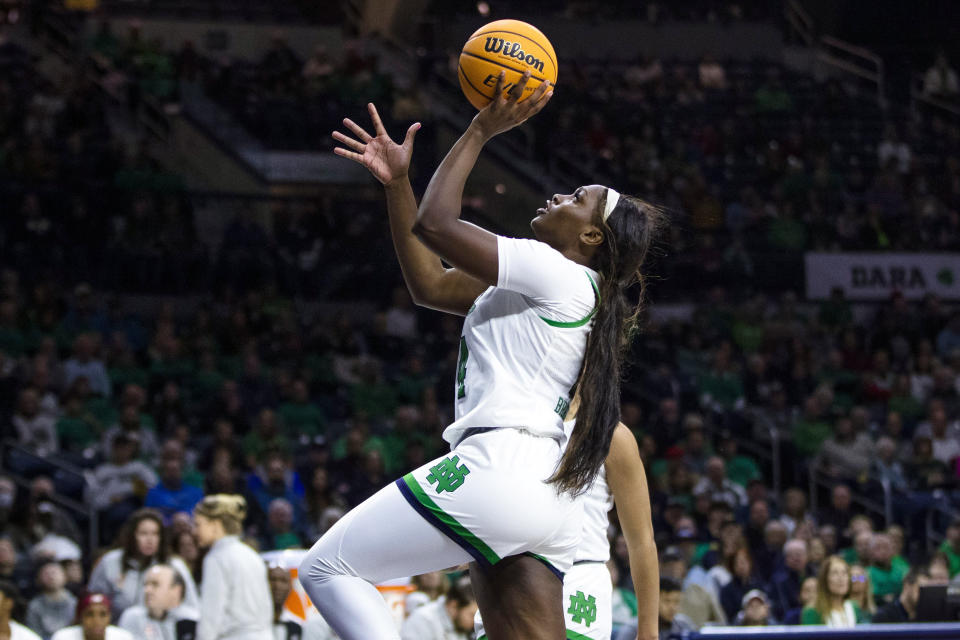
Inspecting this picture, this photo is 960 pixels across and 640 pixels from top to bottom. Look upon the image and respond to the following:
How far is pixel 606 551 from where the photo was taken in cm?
479

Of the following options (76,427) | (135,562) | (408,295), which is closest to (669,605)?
(135,562)

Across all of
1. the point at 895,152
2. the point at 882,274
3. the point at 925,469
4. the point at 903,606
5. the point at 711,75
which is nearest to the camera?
the point at 903,606

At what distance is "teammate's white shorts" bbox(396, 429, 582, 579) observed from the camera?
3.33 meters

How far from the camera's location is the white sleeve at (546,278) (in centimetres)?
339

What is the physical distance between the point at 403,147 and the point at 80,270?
38.6 feet

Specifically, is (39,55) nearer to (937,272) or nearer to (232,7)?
(232,7)

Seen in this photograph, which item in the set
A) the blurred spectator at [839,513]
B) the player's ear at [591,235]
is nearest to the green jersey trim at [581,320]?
the player's ear at [591,235]

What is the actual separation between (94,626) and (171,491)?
321 centimetres

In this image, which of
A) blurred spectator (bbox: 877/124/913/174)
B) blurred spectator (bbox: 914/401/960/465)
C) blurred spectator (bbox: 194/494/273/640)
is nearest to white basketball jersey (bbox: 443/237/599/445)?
blurred spectator (bbox: 194/494/273/640)

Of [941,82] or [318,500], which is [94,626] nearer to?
[318,500]

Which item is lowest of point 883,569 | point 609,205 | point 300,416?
point 883,569

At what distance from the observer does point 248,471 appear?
11.3 meters

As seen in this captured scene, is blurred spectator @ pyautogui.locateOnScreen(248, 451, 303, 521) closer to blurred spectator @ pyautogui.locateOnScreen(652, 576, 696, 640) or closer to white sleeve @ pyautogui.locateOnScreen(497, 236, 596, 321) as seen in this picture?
blurred spectator @ pyautogui.locateOnScreen(652, 576, 696, 640)

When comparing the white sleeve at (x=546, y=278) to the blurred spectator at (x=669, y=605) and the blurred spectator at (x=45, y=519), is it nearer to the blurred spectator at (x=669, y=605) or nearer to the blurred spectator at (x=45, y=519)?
the blurred spectator at (x=669, y=605)
